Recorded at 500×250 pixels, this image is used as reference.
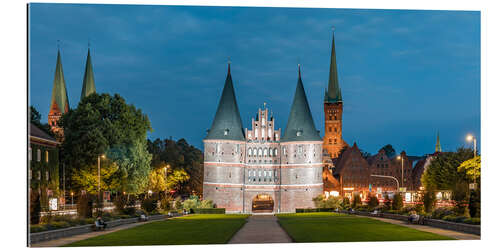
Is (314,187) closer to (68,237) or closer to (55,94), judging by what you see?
(55,94)

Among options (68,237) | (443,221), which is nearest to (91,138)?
(68,237)

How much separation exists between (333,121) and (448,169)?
11877 centimetres

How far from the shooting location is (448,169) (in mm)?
79188

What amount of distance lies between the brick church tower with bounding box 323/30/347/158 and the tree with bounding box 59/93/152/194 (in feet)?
417

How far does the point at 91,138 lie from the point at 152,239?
3147cm

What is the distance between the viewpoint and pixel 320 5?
128ft

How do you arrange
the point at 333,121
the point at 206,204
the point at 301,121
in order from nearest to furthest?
1. the point at 206,204
2. the point at 301,121
3. the point at 333,121

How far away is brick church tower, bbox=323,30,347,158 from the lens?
192250 millimetres

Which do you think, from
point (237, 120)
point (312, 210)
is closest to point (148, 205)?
point (312, 210)

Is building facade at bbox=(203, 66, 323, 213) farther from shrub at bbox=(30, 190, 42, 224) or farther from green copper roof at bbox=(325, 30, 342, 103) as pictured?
green copper roof at bbox=(325, 30, 342, 103)

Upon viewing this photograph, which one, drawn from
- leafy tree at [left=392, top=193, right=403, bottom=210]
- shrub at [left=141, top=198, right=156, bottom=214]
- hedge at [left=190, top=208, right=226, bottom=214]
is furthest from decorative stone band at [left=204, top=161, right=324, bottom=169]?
leafy tree at [left=392, top=193, right=403, bottom=210]

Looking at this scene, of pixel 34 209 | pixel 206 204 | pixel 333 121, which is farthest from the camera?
pixel 333 121

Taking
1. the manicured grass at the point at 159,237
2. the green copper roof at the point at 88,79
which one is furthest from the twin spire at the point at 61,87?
the manicured grass at the point at 159,237

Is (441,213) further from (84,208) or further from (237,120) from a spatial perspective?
(237,120)
